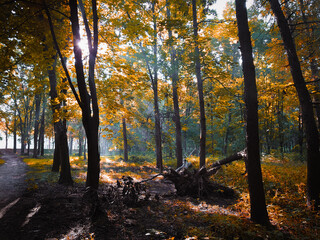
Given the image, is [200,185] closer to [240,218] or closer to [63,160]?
[240,218]

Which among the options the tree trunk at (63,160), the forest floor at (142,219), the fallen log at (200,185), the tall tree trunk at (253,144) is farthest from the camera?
the tree trunk at (63,160)

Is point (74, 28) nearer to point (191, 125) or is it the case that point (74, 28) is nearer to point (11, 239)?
point (11, 239)

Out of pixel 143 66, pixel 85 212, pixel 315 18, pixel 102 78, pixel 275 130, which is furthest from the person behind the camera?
pixel 275 130

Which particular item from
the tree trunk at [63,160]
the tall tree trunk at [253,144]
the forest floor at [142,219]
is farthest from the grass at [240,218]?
the tree trunk at [63,160]

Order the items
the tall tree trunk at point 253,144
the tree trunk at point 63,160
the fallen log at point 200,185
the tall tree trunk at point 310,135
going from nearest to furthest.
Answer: the tall tree trunk at point 253,144 → the tall tree trunk at point 310,135 → the fallen log at point 200,185 → the tree trunk at point 63,160

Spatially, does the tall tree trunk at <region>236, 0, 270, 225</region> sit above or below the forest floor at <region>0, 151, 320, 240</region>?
above

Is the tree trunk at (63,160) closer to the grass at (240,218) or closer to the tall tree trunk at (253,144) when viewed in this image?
the grass at (240,218)

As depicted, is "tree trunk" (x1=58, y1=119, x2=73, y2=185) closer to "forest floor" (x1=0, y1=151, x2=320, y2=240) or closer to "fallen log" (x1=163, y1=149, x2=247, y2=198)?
"forest floor" (x1=0, y1=151, x2=320, y2=240)

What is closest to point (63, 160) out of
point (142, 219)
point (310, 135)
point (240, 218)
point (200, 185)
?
point (142, 219)

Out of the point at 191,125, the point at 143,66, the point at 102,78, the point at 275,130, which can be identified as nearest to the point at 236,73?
the point at 191,125

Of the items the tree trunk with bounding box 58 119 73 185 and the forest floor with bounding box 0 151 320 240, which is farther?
the tree trunk with bounding box 58 119 73 185

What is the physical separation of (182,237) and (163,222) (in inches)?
37.9

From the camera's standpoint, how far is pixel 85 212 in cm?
537

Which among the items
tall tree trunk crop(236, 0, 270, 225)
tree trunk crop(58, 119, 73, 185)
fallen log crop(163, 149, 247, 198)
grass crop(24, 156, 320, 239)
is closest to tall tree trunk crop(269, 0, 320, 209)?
grass crop(24, 156, 320, 239)
